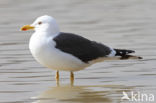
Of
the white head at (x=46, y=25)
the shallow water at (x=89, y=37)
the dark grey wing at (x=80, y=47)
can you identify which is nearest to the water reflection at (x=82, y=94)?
the shallow water at (x=89, y=37)

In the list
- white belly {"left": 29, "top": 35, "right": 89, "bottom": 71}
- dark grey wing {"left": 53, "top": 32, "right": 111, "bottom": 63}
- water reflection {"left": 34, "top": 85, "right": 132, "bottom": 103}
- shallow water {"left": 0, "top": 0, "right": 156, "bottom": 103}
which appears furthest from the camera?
dark grey wing {"left": 53, "top": 32, "right": 111, "bottom": 63}

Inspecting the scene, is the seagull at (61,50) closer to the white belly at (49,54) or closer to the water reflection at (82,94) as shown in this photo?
the white belly at (49,54)

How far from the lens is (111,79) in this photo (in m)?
9.14

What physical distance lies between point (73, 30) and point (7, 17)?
7.96 ft

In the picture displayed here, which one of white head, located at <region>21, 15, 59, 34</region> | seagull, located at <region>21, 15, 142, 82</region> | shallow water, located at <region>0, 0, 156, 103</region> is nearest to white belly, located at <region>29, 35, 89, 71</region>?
seagull, located at <region>21, 15, 142, 82</region>

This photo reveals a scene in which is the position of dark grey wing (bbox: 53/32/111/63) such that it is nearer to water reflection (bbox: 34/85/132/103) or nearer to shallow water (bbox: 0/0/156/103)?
shallow water (bbox: 0/0/156/103)

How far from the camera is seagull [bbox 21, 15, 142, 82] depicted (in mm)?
8805

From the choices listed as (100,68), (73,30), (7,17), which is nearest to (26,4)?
(7,17)

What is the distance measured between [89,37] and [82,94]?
4169 mm

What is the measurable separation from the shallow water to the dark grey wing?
1.11 ft

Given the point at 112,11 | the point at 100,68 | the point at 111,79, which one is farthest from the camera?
the point at 112,11

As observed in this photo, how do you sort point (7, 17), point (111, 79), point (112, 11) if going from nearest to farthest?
point (111, 79) → point (7, 17) → point (112, 11)

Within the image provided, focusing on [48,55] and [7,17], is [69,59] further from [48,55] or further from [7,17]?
[7,17]

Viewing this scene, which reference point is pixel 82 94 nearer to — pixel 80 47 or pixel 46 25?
pixel 80 47
